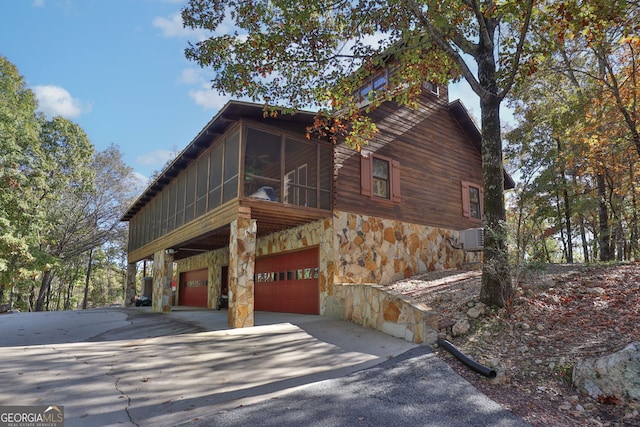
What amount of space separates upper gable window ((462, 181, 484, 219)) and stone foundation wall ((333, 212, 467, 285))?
4.78 feet

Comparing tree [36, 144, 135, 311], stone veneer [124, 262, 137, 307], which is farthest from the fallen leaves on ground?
tree [36, 144, 135, 311]

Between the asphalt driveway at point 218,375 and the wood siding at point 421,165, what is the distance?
4.62m

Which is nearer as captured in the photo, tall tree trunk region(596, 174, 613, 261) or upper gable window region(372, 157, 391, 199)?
upper gable window region(372, 157, 391, 199)

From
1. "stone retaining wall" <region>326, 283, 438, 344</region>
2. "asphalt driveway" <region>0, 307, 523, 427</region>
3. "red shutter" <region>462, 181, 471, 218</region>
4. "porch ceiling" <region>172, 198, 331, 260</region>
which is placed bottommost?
"asphalt driveway" <region>0, 307, 523, 427</region>

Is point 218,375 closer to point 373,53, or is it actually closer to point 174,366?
point 174,366

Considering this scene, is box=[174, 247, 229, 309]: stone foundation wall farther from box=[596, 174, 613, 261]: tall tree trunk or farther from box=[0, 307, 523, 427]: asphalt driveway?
box=[596, 174, 613, 261]: tall tree trunk

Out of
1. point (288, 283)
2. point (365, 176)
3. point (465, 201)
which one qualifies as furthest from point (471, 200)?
point (288, 283)

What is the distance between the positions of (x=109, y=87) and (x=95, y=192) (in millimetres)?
14389

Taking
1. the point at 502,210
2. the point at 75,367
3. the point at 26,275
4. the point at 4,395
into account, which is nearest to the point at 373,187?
the point at 502,210

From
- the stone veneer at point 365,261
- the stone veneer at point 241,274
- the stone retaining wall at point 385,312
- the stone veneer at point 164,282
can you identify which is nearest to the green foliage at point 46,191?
the stone veneer at point 164,282

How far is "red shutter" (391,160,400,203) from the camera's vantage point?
11797 mm

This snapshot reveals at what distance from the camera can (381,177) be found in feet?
38.7

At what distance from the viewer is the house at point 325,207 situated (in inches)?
349

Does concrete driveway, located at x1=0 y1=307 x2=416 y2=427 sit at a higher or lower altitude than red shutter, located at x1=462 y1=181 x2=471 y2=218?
lower
